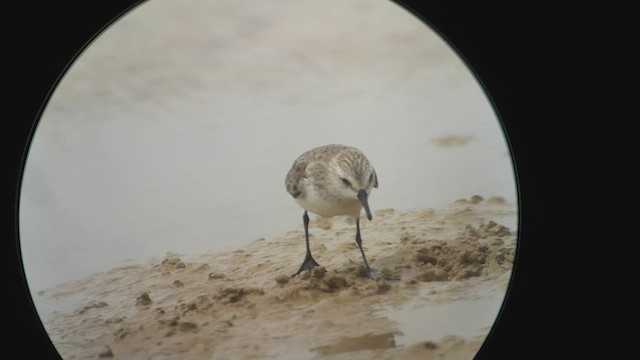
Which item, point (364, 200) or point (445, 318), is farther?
point (445, 318)

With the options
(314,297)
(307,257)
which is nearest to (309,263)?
(307,257)

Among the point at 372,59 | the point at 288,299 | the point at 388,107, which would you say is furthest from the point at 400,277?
the point at 372,59

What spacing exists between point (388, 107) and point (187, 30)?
0.77 meters

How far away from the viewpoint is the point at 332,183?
235 centimetres

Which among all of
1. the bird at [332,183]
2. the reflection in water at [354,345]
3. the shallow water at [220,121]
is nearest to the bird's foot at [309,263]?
the bird at [332,183]

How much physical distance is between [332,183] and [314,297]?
1.38 ft

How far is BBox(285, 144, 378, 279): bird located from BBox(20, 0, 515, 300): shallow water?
0.14 feet

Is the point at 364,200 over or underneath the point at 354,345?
over

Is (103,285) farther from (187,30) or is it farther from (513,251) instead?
(513,251)

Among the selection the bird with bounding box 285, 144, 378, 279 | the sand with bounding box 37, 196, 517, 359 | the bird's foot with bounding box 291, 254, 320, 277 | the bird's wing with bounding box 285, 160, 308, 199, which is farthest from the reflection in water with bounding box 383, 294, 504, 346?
the bird's wing with bounding box 285, 160, 308, 199

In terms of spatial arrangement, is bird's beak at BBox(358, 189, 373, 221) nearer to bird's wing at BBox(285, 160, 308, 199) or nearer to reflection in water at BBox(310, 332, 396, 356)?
bird's wing at BBox(285, 160, 308, 199)

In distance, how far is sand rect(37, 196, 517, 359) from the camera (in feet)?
7.73

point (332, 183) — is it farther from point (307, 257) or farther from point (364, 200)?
point (307, 257)

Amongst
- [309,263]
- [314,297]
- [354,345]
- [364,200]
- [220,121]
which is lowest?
[354,345]
